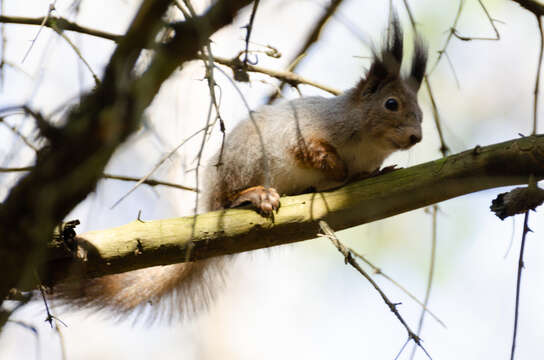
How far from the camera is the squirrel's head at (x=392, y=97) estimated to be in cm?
317

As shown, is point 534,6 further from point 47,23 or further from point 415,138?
point 47,23

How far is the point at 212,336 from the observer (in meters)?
5.82

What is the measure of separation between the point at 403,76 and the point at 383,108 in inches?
16.0

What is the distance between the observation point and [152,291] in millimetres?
2992

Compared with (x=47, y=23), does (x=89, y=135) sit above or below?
below

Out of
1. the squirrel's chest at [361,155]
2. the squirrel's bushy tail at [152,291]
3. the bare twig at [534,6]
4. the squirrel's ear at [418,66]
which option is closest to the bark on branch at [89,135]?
the bare twig at [534,6]

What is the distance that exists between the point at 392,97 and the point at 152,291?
1734 mm

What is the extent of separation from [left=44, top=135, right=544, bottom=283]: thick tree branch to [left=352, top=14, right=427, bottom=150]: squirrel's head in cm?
78

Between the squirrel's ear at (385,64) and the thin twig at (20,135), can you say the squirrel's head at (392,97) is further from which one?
the thin twig at (20,135)

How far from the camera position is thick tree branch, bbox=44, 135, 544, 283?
2238 millimetres

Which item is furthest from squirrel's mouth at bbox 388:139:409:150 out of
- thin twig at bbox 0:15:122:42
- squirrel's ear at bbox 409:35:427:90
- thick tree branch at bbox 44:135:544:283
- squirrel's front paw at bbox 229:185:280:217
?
thin twig at bbox 0:15:122:42

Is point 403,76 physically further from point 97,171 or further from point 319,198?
point 97,171

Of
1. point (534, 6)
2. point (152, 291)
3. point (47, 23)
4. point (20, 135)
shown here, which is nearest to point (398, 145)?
point (534, 6)

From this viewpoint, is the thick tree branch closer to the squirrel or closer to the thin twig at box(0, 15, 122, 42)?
the squirrel
